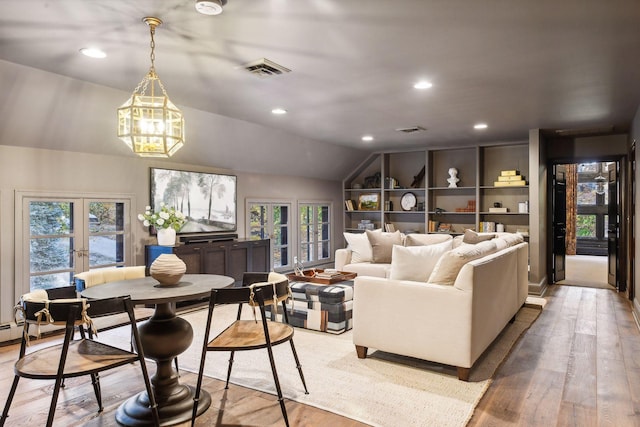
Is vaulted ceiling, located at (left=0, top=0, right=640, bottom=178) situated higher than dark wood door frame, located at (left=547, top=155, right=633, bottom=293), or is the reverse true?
vaulted ceiling, located at (left=0, top=0, right=640, bottom=178)

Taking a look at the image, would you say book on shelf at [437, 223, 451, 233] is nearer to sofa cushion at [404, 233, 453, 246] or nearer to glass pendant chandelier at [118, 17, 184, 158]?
sofa cushion at [404, 233, 453, 246]

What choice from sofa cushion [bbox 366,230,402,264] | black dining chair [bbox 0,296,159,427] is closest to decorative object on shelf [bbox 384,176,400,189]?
sofa cushion [bbox 366,230,402,264]

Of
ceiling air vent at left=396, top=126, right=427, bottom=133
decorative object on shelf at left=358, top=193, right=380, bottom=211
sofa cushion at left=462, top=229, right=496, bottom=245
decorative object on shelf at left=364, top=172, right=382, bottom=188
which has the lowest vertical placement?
sofa cushion at left=462, top=229, right=496, bottom=245

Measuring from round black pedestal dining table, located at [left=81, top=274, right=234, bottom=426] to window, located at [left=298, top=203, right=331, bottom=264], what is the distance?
5188mm

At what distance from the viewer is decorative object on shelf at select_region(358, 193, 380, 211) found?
8.72 metres

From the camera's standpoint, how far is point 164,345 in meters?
2.61

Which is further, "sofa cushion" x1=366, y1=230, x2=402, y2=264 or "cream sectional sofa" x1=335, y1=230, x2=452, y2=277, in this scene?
"sofa cushion" x1=366, y1=230, x2=402, y2=264

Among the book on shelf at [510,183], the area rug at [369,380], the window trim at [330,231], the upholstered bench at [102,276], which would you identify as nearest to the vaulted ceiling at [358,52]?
the upholstered bench at [102,276]

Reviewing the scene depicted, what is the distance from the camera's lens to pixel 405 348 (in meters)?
3.21

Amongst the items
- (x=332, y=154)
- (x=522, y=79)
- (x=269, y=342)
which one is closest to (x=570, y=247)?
(x=332, y=154)

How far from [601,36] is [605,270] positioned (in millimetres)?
7471

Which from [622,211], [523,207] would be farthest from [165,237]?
[622,211]

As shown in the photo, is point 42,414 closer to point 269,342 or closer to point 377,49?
point 269,342

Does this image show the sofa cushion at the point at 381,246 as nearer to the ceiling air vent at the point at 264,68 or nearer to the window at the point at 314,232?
the window at the point at 314,232
